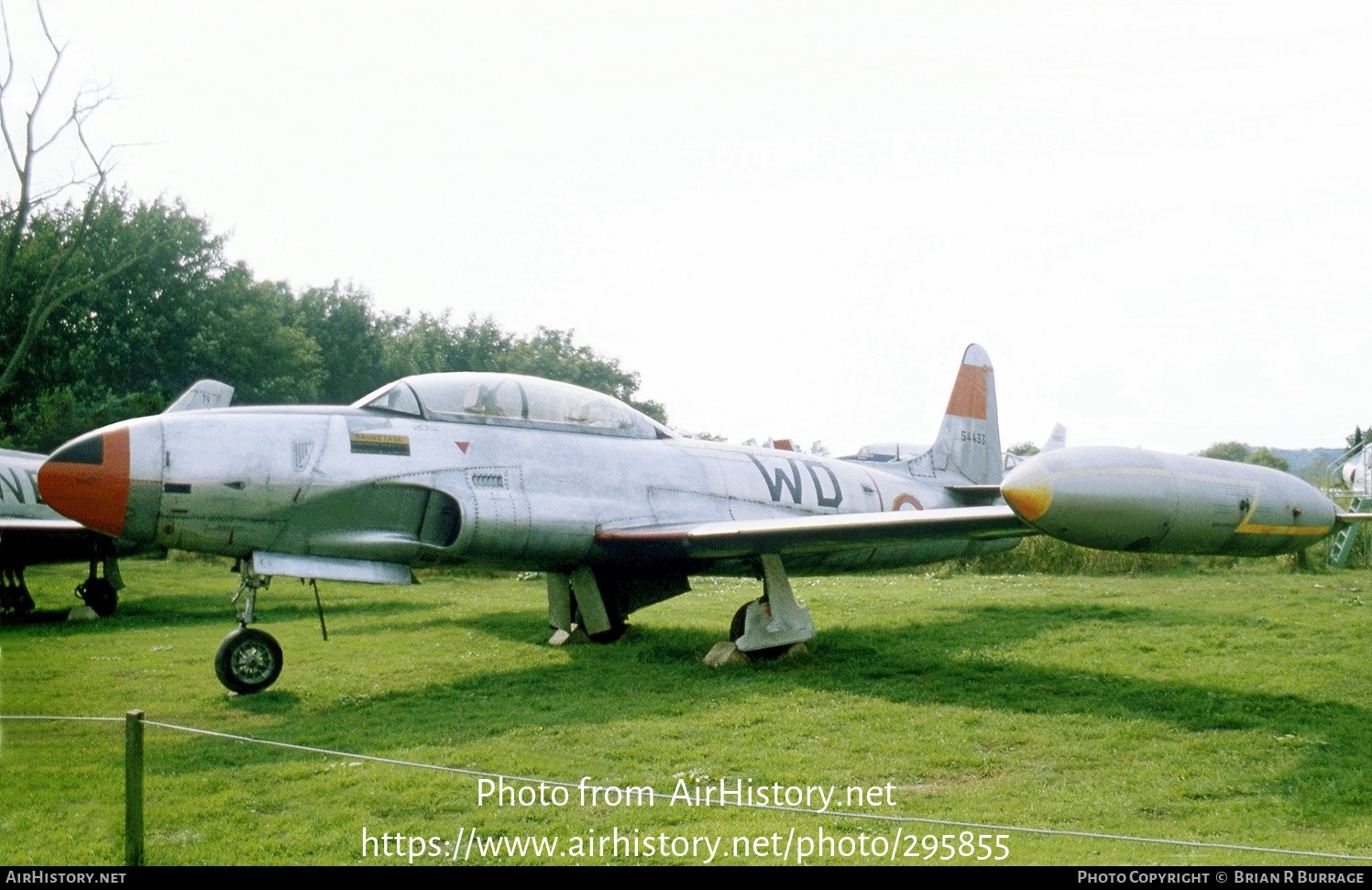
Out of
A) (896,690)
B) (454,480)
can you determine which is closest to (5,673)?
(454,480)

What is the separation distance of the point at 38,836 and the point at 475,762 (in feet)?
7.71

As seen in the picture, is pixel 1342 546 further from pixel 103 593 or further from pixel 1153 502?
pixel 103 593

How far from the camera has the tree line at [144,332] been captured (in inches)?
1179

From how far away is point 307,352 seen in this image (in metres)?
42.7

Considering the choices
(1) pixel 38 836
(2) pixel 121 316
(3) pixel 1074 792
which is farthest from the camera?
(2) pixel 121 316

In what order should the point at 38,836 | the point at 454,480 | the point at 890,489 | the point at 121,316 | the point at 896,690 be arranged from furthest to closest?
the point at 121,316, the point at 890,489, the point at 454,480, the point at 896,690, the point at 38,836

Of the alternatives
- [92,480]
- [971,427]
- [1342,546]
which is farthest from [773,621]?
[1342,546]

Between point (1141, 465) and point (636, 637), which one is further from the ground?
point (1141, 465)

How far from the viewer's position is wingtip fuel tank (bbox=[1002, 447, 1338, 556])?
20.8 feet

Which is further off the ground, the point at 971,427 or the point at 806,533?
the point at 971,427

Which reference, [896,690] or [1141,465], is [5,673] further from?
[1141,465]

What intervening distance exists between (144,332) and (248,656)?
103ft

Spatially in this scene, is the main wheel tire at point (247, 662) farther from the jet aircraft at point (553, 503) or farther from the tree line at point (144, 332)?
the tree line at point (144, 332)

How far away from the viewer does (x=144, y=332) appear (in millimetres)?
36094
